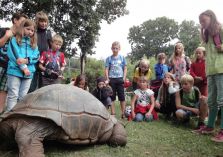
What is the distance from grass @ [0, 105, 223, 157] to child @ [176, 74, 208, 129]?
597 mm

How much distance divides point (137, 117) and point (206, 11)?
2.69 metres

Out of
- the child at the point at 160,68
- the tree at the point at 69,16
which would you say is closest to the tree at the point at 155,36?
the tree at the point at 69,16

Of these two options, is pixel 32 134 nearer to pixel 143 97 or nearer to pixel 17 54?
pixel 17 54

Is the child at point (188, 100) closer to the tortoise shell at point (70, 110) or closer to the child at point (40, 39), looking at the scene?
the tortoise shell at point (70, 110)

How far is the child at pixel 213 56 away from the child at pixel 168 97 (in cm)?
170

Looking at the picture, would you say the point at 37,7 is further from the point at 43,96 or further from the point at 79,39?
the point at 43,96

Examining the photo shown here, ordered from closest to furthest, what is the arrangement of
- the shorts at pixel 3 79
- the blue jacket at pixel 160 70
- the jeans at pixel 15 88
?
the jeans at pixel 15 88, the shorts at pixel 3 79, the blue jacket at pixel 160 70

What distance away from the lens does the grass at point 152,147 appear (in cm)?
405

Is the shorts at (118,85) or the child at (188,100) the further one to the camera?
the shorts at (118,85)

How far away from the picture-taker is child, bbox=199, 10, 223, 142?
515 cm

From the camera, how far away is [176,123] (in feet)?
22.4

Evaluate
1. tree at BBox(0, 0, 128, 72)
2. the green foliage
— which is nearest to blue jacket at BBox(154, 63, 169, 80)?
tree at BBox(0, 0, 128, 72)

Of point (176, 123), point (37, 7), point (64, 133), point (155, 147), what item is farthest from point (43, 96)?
point (37, 7)

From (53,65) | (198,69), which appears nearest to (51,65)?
(53,65)
